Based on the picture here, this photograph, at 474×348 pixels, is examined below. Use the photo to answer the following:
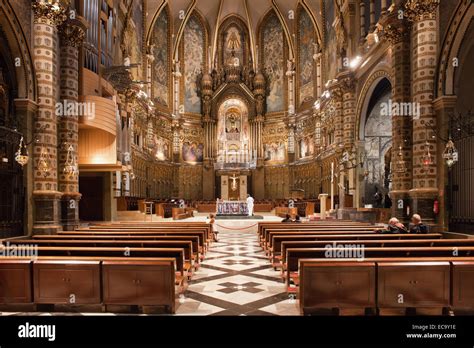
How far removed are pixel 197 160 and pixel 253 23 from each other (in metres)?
15.5

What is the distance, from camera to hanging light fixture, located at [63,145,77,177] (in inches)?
523

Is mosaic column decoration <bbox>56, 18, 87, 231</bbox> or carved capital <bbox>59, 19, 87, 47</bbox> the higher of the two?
carved capital <bbox>59, 19, 87, 47</bbox>

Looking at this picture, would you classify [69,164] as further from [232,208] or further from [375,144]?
[375,144]

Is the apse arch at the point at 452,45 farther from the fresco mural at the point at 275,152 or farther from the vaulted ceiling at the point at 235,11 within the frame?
the fresco mural at the point at 275,152

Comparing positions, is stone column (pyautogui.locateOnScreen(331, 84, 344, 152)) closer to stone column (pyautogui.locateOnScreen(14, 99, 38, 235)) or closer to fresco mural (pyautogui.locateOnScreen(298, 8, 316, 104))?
fresco mural (pyautogui.locateOnScreen(298, 8, 316, 104))

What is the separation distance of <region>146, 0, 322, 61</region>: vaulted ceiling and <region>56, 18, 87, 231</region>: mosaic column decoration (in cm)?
1943

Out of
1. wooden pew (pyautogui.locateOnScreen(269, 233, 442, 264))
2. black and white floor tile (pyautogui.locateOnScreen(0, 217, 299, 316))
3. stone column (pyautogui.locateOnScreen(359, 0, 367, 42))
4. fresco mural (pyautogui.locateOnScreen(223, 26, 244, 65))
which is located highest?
fresco mural (pyautogui.locateOnScreen(223, 26, 244, 65))

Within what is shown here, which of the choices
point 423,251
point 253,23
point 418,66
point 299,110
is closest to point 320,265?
point 423,251

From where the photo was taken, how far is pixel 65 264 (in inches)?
209

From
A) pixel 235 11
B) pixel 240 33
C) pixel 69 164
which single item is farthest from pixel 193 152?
pixel 69 164

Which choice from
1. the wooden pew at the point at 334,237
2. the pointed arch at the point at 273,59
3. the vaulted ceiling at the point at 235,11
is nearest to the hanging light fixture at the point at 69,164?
the wooden pew at the point at 334,237

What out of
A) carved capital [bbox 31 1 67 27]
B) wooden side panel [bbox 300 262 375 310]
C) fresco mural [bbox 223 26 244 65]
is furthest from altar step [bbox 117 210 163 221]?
fresco mural [bbox 223 26 244 65]

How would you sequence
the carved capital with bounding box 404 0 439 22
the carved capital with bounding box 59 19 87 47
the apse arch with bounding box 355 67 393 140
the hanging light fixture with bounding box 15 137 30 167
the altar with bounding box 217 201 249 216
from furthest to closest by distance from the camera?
the altar with bounding box 217 201 249 216, the apse arch with bounding box 355 67 393 140, the carved capital with bounding box 59 19 87 47, the carved capital with bounding box 404 0 439 22, the hanging light fixture with bounding box 15 137 30 167
